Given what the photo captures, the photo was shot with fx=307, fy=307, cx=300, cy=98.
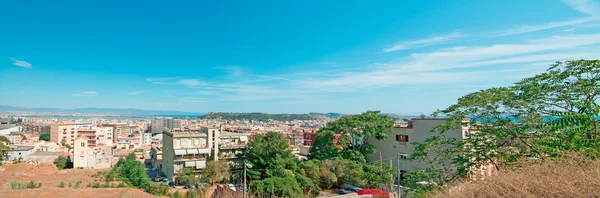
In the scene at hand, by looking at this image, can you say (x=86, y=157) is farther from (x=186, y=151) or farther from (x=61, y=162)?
(x=186, y=151)

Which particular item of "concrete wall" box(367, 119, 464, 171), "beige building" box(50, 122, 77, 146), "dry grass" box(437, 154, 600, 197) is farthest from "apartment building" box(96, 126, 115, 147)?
"dry grass" box(437, 154, 600, 197)

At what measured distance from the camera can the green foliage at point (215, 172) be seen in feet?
61.7

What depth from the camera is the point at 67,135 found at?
175ft

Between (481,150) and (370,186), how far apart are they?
1101cm

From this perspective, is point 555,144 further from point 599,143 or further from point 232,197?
point 232,197

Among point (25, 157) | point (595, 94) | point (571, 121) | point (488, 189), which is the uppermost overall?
point (595, 94)

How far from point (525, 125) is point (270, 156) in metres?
14.7

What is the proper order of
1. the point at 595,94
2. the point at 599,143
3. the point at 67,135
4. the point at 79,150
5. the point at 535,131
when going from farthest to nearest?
the point at 67,135
the point at 79,150
the point at 535,131
the point at 595,94
the point at 599,143

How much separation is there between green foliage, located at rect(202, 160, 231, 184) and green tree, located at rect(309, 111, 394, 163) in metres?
5.60

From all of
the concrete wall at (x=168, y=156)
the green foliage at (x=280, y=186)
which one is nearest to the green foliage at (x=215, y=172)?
the concrete wall at (x=168, y=156)

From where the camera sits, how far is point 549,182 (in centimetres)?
255

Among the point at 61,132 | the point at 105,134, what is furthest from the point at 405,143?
the point at 61,132

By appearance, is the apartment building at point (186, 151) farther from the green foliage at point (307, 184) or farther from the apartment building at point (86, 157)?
the apartment building at point (86, 157)

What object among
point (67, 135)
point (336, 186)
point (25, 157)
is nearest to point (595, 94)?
point (336, 186)
